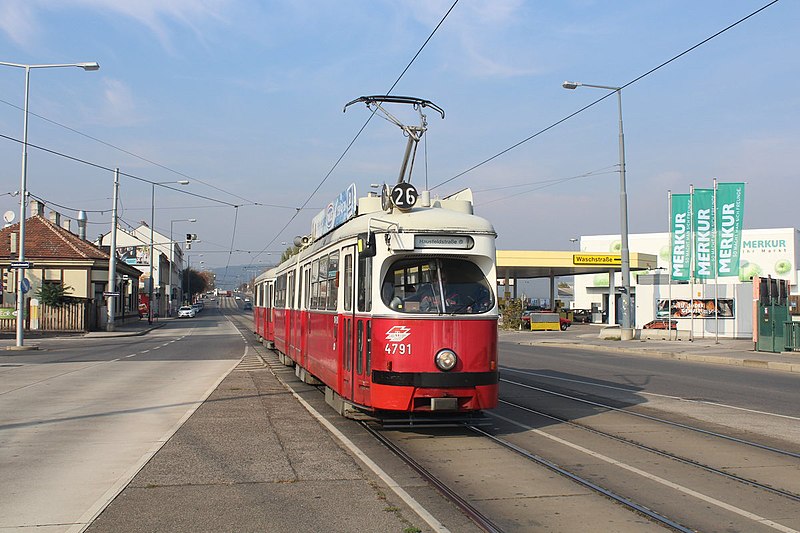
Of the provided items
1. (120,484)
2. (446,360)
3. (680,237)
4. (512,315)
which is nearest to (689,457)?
(446,360)

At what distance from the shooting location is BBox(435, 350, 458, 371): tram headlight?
9727 millimetres

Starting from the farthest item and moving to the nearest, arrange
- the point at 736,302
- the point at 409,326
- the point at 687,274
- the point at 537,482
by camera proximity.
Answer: the point at 736,302
the point at 687,274
the point at 409,326
the point at 537,482

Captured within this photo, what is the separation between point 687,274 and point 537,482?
29855 millimetres

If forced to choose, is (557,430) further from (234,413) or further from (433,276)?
(234,413)

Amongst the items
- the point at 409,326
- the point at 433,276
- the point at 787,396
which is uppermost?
the point at 433,276

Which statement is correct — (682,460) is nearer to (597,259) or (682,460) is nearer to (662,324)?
(662,324)

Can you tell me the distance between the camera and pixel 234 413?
1271cm

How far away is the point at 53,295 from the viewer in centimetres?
4431

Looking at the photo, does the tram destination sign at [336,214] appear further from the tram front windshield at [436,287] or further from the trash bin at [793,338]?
the trash bin at [793,338]

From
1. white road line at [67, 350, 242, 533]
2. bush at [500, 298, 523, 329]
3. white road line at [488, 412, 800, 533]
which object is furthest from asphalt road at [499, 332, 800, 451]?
bush at [500, 298, 523, 329]

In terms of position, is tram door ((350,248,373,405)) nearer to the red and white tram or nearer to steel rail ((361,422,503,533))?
the red and white tram

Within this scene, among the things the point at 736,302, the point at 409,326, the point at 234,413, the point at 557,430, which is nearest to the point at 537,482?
the point at 409,326

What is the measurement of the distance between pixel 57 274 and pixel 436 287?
143ft

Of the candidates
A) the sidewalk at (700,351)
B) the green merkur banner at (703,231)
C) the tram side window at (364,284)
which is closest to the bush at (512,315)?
the sidewalk at (700,351)
